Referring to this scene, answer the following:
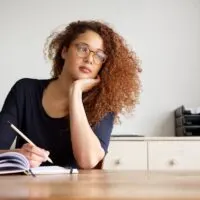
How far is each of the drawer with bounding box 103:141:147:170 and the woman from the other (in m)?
0.60

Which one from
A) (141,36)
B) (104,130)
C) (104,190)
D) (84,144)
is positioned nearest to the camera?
(104,190)

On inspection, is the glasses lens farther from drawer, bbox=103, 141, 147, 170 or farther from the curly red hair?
drawer, bbox=103, 141, 147, 170

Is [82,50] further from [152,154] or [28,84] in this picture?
[152,154]

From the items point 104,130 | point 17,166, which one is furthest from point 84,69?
point 17,166

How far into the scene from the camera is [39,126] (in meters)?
1.47

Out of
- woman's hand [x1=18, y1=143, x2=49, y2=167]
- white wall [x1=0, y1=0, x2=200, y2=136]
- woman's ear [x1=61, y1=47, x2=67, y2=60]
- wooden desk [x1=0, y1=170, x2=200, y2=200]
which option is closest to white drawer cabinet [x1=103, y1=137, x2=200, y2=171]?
white wall [x1=0, y1=0, x2=200, y2=136]

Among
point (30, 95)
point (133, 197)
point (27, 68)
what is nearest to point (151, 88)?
point (27, 68)

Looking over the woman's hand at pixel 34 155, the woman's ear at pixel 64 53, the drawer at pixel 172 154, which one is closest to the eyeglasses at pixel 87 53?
the woman's ear at pixel 64 53

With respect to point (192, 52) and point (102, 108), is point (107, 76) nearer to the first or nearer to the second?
point (102, 108)

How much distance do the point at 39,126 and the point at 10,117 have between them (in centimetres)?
13

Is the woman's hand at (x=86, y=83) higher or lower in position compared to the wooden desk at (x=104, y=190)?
higher

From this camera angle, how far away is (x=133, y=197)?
14.6 inches

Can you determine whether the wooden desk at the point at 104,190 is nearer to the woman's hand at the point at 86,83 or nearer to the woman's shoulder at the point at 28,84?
the woman's hand at the point at 86,83

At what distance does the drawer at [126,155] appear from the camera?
2207mm
